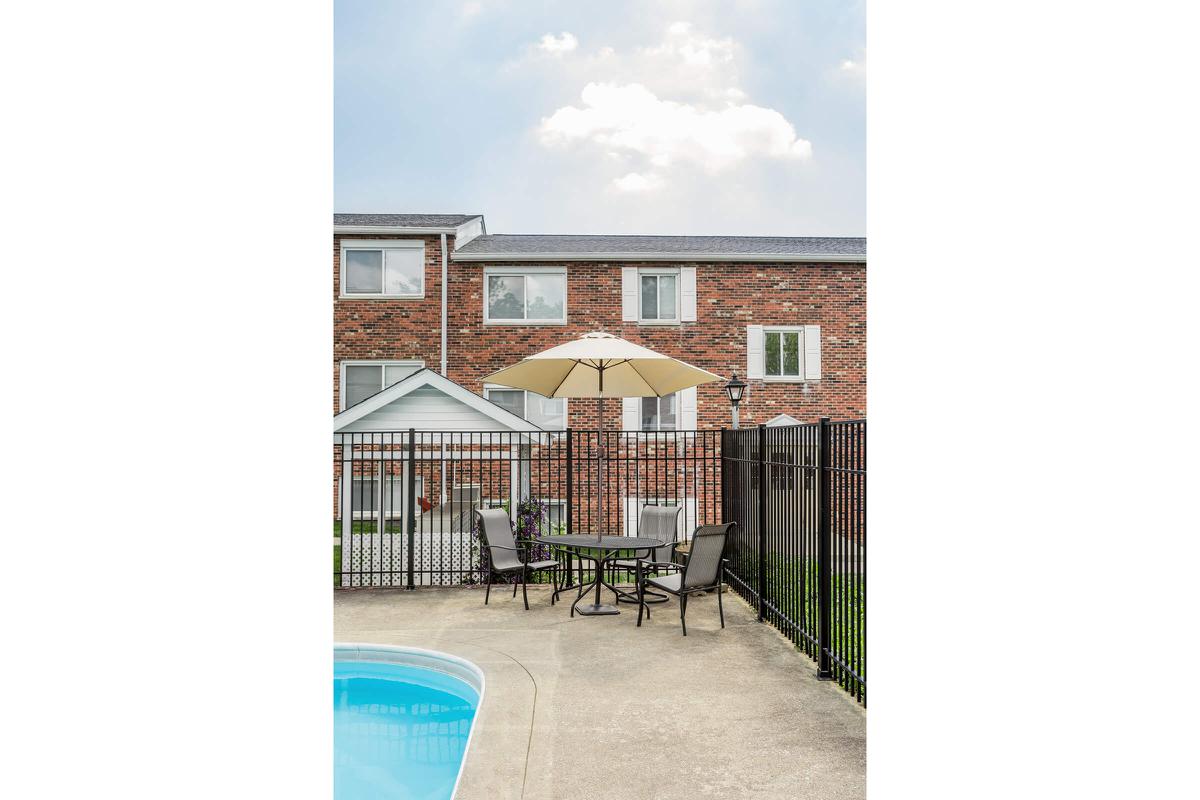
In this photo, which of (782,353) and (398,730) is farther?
(782,353)

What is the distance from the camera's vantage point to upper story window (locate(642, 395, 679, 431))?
52.1ft

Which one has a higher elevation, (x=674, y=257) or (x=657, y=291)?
(x=674, y=257)

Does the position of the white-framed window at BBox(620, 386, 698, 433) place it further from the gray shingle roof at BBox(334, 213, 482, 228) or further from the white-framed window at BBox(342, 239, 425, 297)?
the gray shingle roof at BBox(334, 213, 482, 228)

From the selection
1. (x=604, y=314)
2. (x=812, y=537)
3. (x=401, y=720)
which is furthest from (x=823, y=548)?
(x=604, y=314)

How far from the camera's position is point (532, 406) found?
51.8 feet

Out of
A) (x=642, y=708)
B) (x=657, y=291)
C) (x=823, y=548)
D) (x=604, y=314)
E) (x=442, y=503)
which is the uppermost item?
(x=657, y=291)

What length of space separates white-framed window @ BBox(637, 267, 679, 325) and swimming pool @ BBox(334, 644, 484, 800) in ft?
34.9

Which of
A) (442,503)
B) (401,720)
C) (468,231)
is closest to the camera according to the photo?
(401,720)

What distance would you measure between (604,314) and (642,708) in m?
11.5

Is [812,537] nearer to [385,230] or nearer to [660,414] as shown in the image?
[660,414]
